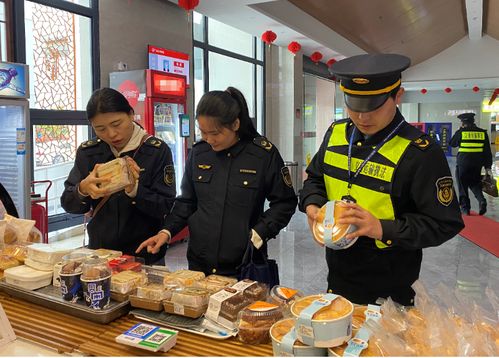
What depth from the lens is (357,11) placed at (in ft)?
29.2

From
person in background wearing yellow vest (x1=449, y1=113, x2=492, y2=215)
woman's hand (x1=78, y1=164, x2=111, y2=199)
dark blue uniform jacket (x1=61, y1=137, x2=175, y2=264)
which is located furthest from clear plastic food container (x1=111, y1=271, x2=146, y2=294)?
person in background wearing yellow vest (x1=449, y1=113, x2=492, y2=215)

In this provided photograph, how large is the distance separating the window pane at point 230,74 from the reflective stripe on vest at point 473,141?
3.98 m

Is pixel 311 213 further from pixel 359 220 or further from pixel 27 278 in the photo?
pixel 27 278

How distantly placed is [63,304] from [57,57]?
14.5 ft

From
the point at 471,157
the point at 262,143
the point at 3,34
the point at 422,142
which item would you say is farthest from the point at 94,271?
the point at 471,157

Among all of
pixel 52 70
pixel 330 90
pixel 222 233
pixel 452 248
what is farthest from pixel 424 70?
pixel 222 233

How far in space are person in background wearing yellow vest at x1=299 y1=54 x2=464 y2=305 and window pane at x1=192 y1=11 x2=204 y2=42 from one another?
20.5 ft

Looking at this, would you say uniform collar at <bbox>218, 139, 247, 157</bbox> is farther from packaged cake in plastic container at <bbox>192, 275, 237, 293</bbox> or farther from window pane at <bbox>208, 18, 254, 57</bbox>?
window pane at <bbox>208, 18, 254, 57</bbox>

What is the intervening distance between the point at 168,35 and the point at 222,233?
5.13m

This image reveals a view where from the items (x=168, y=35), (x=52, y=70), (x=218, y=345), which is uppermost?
(x=168, y=35)

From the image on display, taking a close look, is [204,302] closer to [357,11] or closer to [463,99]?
[357,11]

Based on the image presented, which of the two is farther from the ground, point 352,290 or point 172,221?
point 172,221

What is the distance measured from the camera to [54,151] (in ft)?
17.7

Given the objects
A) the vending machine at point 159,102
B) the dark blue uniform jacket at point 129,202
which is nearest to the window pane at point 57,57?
the vending machine at point 159,102
